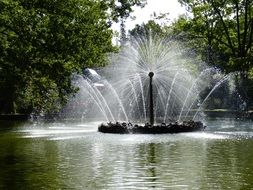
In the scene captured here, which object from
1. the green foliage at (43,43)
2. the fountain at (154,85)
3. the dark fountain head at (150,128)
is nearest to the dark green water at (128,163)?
the dark fountain head at (150,128)

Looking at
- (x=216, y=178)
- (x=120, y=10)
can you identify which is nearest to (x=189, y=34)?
(x=120, y=10)

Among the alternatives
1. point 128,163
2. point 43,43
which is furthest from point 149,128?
point 128,163

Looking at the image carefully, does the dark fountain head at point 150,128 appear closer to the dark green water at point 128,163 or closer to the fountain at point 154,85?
the dark green water at point 128,163

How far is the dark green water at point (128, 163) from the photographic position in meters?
12.5

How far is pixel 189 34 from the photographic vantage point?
60000 mm

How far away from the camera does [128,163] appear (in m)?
15.7

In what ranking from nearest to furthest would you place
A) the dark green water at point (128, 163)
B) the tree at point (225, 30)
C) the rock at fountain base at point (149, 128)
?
the dark green water at point (128, 163), the rock at fountain base at point (149, 128), the tree at point (225, 30)

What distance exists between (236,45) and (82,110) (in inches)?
762

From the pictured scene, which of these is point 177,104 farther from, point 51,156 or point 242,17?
point 51,156

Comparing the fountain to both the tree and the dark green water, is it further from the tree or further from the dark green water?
the dark green water

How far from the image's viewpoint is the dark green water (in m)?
12.5

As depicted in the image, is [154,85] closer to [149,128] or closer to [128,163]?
[149,128]

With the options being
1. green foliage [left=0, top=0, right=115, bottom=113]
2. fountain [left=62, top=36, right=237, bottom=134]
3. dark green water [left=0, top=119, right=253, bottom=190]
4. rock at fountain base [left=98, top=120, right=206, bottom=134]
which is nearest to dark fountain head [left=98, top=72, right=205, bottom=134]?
rock at fountain base [left=98, top=120, right=206, bottom=134]

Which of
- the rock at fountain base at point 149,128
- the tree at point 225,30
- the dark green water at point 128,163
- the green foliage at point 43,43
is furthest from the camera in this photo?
the tree at point 225,30
